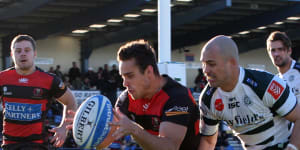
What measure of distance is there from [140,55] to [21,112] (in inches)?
115

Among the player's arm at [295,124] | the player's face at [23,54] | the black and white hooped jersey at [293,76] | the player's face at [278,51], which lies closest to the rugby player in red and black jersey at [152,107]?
the player's arm at [295,124]

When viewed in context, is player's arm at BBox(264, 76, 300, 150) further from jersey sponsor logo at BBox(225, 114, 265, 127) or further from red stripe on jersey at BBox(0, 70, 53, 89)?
red stripe on jersey at BBox(0, 70, 53, 89)

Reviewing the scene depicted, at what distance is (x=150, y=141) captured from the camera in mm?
4430

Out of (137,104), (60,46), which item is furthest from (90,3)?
(137,104)

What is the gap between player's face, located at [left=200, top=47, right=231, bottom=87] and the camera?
4.67m

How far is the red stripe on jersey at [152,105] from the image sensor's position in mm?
4840

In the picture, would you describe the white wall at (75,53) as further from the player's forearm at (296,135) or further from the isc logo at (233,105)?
the player's forearm at (296,135)

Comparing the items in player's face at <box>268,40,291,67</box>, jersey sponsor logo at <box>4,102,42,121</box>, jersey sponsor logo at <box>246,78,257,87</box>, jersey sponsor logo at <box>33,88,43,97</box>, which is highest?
player's face at <box>268,40,291,67</box>

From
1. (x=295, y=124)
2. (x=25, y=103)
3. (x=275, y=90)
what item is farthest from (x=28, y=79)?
(x=295, y=124)

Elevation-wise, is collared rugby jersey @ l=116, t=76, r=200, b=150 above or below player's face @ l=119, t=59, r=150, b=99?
below

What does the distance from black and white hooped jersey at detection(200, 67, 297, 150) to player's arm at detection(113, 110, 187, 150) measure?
529 mm

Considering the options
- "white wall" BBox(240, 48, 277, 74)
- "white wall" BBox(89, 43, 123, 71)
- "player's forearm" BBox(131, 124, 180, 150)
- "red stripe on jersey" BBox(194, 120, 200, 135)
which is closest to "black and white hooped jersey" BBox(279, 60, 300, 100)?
"red stripe on jersey" BBox(194, 120, 200, 135)

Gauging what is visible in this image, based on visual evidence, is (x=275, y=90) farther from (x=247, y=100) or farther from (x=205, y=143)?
(x=205, y=143)

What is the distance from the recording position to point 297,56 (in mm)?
33031
